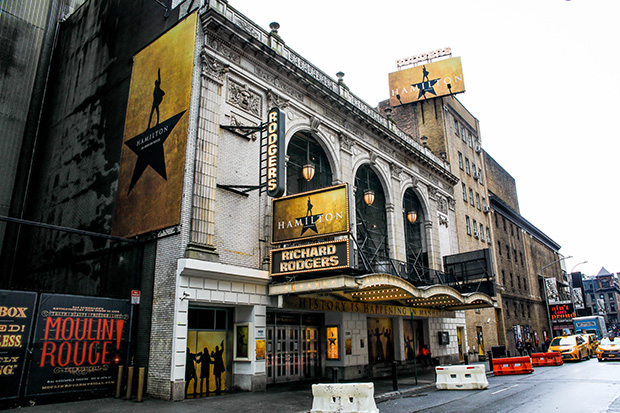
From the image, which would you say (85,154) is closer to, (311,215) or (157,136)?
(157,136)

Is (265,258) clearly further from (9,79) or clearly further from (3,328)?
(9,79)

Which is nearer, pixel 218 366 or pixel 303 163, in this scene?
pixel 218 366

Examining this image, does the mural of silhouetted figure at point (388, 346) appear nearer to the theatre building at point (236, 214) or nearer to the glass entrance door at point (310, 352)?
the theatre building at point (236, 214)

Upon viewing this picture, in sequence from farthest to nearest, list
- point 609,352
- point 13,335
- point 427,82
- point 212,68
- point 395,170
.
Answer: point 427,82, point 609,352, point 395,170, point 212,68, point 13,335

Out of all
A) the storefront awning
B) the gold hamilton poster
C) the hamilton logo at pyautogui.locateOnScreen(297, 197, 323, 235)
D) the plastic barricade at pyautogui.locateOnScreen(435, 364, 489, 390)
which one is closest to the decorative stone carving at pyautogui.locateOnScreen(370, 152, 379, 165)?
the storefront awning

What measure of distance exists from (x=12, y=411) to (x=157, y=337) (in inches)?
171

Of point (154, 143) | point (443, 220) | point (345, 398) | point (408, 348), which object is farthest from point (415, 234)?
point (345, 398)

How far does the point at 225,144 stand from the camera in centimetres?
1747

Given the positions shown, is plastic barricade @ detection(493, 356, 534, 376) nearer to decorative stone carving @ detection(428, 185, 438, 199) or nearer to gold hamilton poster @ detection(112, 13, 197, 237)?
decorative stone carving @ detection(428, 185, 438, 199)

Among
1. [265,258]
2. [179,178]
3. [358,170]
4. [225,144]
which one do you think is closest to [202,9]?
[225,144]

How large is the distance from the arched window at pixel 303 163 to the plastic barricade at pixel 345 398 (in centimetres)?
1142

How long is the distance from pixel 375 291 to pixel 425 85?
90.9 feet

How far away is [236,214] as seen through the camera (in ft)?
56.7

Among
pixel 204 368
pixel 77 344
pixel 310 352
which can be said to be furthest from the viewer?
pixel 310 352
